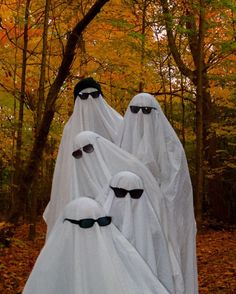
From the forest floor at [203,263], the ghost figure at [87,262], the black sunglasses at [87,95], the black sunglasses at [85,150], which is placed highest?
the black sunglasses at [87,95]

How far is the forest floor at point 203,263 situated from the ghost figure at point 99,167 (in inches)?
89.9

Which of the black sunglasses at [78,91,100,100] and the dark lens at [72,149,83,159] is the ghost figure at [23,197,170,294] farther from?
the black sunglasses at [78,91,100,100]

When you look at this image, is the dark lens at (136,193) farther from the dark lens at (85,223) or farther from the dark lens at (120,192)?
the dark lens at (85,223)

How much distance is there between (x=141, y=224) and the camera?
4.02 metres

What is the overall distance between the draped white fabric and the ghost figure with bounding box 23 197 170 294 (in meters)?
0.62

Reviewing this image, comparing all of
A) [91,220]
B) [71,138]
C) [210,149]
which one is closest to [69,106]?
[210,149]

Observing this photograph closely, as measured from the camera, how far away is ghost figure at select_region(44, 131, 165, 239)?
4.53 meters

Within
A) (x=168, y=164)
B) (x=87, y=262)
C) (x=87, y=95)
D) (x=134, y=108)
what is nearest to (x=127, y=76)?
(x=87, y=95)

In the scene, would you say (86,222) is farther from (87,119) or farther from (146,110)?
(87,119)

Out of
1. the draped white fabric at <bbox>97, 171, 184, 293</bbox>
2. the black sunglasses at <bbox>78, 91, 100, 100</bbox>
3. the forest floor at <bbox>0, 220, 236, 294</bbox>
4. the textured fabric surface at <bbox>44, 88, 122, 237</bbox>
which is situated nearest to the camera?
the draped white fabric at <bbox>97, 171, 184, 293</bbox>

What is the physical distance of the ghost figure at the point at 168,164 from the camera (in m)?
4.76

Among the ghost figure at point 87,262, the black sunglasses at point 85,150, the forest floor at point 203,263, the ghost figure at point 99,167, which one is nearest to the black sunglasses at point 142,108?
the ghost figure at point 99,167

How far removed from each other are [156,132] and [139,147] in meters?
0.25

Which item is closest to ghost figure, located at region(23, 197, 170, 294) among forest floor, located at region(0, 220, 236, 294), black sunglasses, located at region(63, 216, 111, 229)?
black sunglasses, located at region(63, 216, 111, 229)
